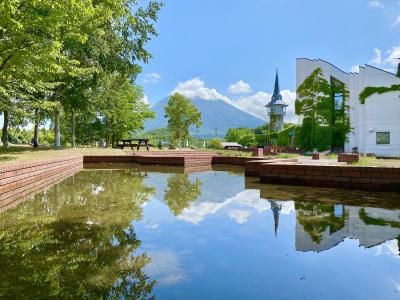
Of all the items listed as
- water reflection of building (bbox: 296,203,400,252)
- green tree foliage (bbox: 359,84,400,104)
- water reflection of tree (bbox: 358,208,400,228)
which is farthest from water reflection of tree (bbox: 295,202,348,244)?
green tree foliage (bbox: 359,84,400,104)

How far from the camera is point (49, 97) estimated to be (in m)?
23.6

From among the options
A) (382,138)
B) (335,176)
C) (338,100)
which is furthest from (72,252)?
(338,100)

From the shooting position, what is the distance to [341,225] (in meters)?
5.40

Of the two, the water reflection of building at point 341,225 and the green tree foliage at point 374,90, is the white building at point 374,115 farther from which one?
the water reflection of building at point 341,225

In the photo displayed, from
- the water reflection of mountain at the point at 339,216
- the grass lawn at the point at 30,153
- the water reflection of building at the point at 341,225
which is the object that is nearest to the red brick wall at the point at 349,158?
the water reflection of mountain at the point at 339,216

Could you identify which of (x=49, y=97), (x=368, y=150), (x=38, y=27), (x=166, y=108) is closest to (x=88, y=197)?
(x=38, y=27)

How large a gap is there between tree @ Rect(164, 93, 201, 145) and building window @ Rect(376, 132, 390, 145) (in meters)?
30.9

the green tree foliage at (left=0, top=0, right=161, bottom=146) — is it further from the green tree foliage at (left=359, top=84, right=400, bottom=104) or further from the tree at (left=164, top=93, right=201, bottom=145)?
the tree at (left=164, top=93, right=201, bottom=145)

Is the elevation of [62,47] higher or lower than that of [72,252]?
higher

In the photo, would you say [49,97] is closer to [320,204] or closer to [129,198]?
[129,198]

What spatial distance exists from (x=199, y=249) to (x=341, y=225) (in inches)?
100

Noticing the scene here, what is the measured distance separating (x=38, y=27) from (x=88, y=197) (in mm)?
6802

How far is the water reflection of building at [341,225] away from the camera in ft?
15.0

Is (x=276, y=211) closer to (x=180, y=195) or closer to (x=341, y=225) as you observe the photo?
(x=341, y=225)
